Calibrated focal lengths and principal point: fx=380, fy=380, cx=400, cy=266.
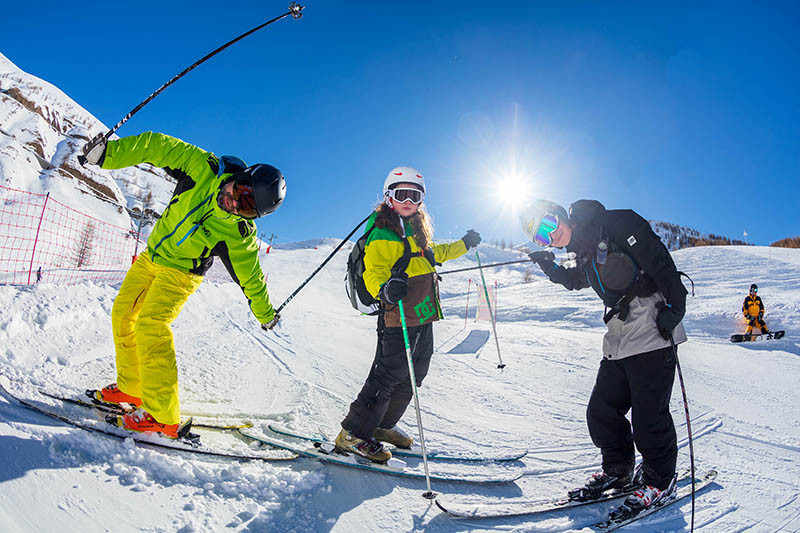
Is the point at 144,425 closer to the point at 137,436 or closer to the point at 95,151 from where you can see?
the point at 137,436

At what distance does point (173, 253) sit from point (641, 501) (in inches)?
138

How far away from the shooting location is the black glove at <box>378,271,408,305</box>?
2.57m

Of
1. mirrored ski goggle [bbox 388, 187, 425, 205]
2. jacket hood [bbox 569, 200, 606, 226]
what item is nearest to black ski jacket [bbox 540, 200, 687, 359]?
jacket hood [bbox 569, 200, 606, 226]

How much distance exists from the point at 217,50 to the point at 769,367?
10411 mm

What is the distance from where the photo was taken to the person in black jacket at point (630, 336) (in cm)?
237

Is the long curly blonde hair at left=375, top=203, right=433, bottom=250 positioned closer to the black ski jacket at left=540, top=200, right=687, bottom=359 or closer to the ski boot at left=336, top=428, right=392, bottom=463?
the black ski jacket at left=540, top=200, right=687, bottom=359

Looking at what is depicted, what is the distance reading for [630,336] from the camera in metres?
2.47

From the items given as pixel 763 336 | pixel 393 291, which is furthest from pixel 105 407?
pixel 763 336

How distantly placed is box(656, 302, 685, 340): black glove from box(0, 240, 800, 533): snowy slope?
1.12m

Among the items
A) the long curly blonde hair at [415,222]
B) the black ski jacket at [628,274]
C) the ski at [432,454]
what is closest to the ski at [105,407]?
the ski at [432,454]

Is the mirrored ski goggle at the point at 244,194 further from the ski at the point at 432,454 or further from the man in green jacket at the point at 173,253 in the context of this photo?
the ski at the point at 432,454

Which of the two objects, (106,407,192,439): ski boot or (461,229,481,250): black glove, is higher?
(461,229,481,250): black glove

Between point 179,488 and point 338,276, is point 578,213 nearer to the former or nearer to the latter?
point 179,488

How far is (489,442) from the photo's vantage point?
3404 millimetres
